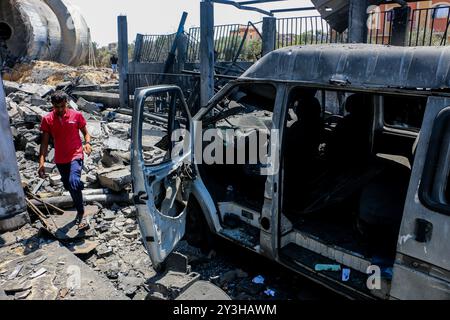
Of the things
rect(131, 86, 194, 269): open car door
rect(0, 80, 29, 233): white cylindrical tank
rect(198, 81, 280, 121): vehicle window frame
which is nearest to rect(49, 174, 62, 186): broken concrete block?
rect(0, 80, 29, 233): white cylindrical tank

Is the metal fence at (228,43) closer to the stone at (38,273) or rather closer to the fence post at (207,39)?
the fence post at (207,39)

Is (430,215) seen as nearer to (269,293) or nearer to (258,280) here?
(269,293)

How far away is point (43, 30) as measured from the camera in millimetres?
20656

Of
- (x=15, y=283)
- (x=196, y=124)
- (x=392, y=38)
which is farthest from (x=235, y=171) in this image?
(x=392, y=38)

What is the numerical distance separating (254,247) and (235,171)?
1.08 metres

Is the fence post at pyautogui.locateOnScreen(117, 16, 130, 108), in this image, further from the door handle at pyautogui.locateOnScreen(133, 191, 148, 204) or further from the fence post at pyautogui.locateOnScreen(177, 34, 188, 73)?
the door handle at pyautogui.locateOnScreen(133, 191, 148, 204)

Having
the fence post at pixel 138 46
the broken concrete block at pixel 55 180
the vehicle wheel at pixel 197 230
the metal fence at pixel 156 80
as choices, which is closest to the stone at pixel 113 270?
the vehicle wheel at pixel 197 230

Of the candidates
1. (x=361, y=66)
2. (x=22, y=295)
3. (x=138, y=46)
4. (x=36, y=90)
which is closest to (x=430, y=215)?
(x=361, y=66)

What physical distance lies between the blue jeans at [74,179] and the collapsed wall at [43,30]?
18341 millimetres

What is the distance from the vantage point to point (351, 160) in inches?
153

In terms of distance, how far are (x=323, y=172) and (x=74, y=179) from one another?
3.05 meters

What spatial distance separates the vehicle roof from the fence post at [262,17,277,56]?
20.8 ft
